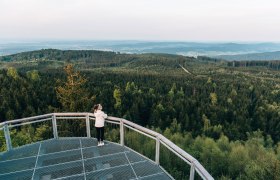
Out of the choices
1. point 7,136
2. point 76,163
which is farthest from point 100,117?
point 7,136

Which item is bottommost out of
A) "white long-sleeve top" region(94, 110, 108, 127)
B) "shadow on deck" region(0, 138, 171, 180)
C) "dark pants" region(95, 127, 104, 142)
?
"shadow on deck" region(0, 138, 171, 180)

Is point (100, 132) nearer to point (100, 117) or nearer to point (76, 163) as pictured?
point (100, 117)

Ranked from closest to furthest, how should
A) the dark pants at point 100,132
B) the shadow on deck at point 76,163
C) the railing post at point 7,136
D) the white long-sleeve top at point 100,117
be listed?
the shadow on deck at point 76,163
the railing post at point 7,136
the white long-sleeve top at point 100,117
the dark pants at point 100,132

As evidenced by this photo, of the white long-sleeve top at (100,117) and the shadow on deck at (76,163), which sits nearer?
the shadow on deck at (76,163)

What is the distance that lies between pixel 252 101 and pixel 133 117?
1701 inches

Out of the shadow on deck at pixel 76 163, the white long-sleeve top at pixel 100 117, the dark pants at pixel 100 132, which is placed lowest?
the shadow on deck at pixel 76 163

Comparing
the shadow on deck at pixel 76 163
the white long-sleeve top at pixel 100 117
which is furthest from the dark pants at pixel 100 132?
the shadow on deck at pixel 76 163

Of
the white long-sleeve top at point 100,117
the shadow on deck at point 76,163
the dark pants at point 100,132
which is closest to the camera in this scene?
the shadow on deck at point 76,163

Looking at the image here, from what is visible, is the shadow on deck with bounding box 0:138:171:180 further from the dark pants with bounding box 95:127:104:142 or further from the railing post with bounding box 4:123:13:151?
the dark pants with bounding box 95:127:104:142

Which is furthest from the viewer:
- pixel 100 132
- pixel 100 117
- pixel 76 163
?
pixel 100 132

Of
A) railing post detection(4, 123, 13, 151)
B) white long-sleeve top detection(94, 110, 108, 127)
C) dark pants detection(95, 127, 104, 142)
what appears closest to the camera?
railing post detection(4, 123, 13, 151)

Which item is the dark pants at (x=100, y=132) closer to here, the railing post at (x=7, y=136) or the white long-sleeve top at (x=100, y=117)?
the white long-sleeve top at (x=100, y=117)

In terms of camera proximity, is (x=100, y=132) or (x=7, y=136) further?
(x=100, y=132)

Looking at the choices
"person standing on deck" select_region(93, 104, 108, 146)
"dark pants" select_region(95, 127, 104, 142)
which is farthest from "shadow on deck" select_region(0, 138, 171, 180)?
"person standing on deck" select_region(93, 104, 108, 146)
